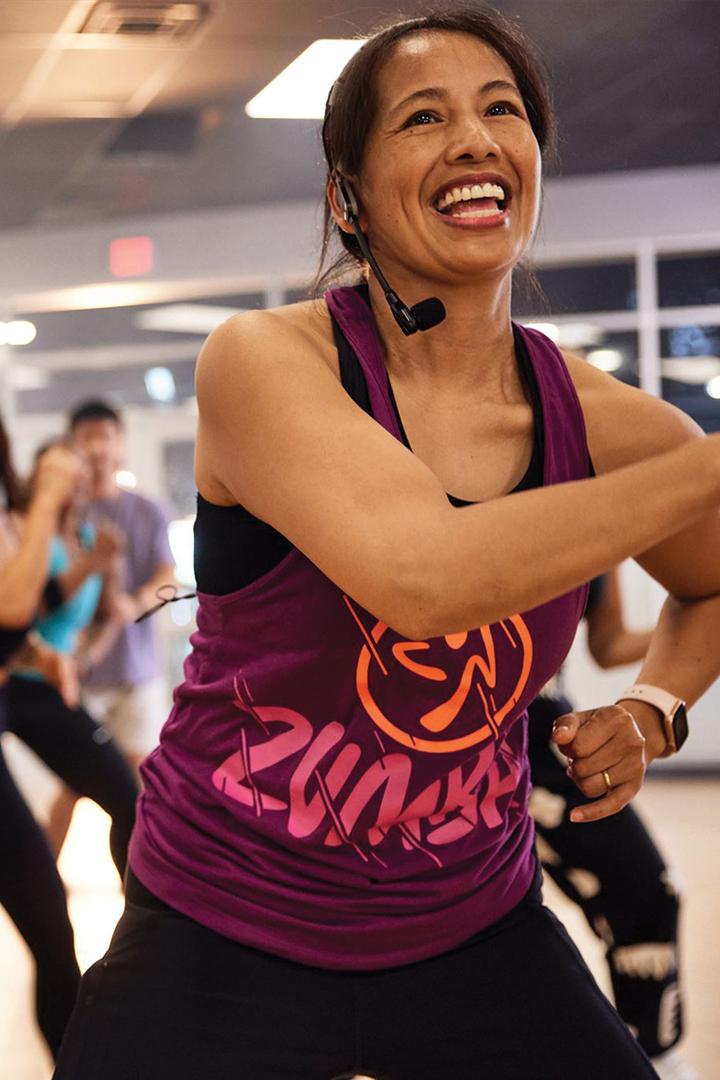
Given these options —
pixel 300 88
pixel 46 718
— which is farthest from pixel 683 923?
pixel 300 88

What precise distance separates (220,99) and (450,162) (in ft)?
14.1

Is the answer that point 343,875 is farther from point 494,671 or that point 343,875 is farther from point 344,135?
point 344,135

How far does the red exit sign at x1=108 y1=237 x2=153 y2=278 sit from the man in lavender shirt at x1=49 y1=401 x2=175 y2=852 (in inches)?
101

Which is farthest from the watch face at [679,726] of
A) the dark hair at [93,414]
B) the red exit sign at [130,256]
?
the red exit sign at [130,256]

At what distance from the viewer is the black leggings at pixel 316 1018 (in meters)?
1.11

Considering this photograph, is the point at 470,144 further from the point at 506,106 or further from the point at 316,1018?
the point at 316,1018

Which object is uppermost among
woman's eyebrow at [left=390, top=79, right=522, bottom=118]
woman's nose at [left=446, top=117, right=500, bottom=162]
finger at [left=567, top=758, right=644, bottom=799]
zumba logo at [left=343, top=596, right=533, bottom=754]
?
woman's eyebrow at [left=390, top=79, right=522, bottom=118]

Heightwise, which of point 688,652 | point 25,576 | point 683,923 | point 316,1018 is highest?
point 688,652

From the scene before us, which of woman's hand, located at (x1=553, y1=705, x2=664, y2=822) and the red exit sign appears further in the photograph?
the red exit sign

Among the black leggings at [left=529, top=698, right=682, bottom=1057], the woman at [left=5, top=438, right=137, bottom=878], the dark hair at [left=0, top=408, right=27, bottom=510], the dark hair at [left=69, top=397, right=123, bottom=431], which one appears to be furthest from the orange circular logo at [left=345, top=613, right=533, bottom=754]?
the dark hair at [left=69, top=397, right=123, bottom=431]

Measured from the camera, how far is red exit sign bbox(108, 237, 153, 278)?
6.93 metres

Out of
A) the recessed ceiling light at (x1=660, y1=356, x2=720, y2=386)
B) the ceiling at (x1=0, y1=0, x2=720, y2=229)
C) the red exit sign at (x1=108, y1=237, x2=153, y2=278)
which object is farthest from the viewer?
the red exit sign at (x1=108, y1=237, x2=153, y2=278)

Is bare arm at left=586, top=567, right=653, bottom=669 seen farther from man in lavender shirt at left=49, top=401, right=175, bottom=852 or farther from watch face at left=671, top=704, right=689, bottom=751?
man in lavender shirt at left=49, top=401, right=175, bottom=852

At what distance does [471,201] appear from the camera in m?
1.17
